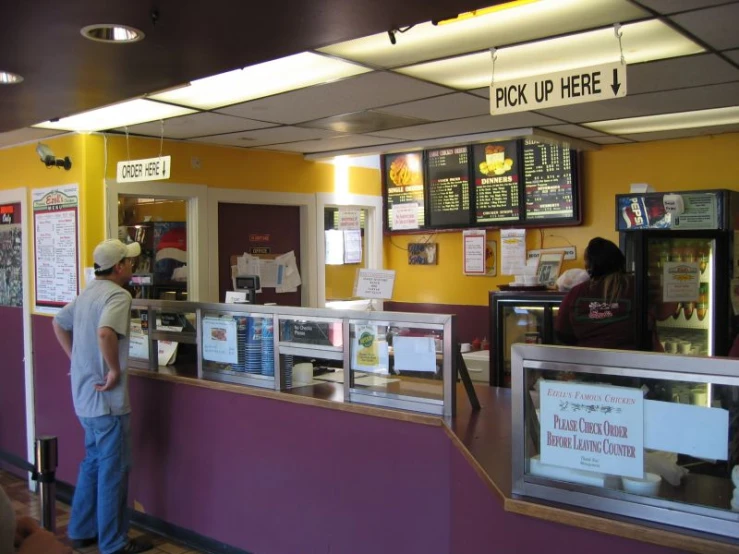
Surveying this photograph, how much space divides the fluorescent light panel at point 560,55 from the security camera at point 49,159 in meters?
2.66

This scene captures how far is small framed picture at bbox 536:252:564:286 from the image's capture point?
577 centimetres

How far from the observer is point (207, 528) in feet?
13.4

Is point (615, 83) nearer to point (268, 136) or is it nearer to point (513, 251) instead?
point (268, 136)

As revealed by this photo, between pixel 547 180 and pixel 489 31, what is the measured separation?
3115 mm

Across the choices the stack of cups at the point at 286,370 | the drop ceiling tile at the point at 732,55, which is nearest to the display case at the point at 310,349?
the stack of cups at the point at 286,370

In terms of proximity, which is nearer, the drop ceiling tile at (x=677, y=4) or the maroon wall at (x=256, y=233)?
the drop ceiling tile at (x=677, y=4)

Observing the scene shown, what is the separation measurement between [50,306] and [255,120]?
2.04 meters

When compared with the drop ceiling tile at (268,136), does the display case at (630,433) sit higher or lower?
lower

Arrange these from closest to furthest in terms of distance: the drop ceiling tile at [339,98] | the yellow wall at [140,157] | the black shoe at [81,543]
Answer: the drop ceiling tile at [339,98], the black shoe at [81,543], the yellow wall at [140,157]

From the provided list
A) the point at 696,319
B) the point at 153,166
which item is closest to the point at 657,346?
the point at 696,319

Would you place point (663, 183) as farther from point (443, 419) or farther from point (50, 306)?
point (50, 306)

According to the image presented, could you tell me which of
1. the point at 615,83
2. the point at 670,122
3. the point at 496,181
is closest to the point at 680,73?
the point at 615,83

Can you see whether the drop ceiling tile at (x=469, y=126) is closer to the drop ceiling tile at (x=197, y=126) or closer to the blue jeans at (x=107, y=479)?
the drop ceiling tile at (x=197, y=126)

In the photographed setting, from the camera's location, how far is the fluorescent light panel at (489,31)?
2.59 m
